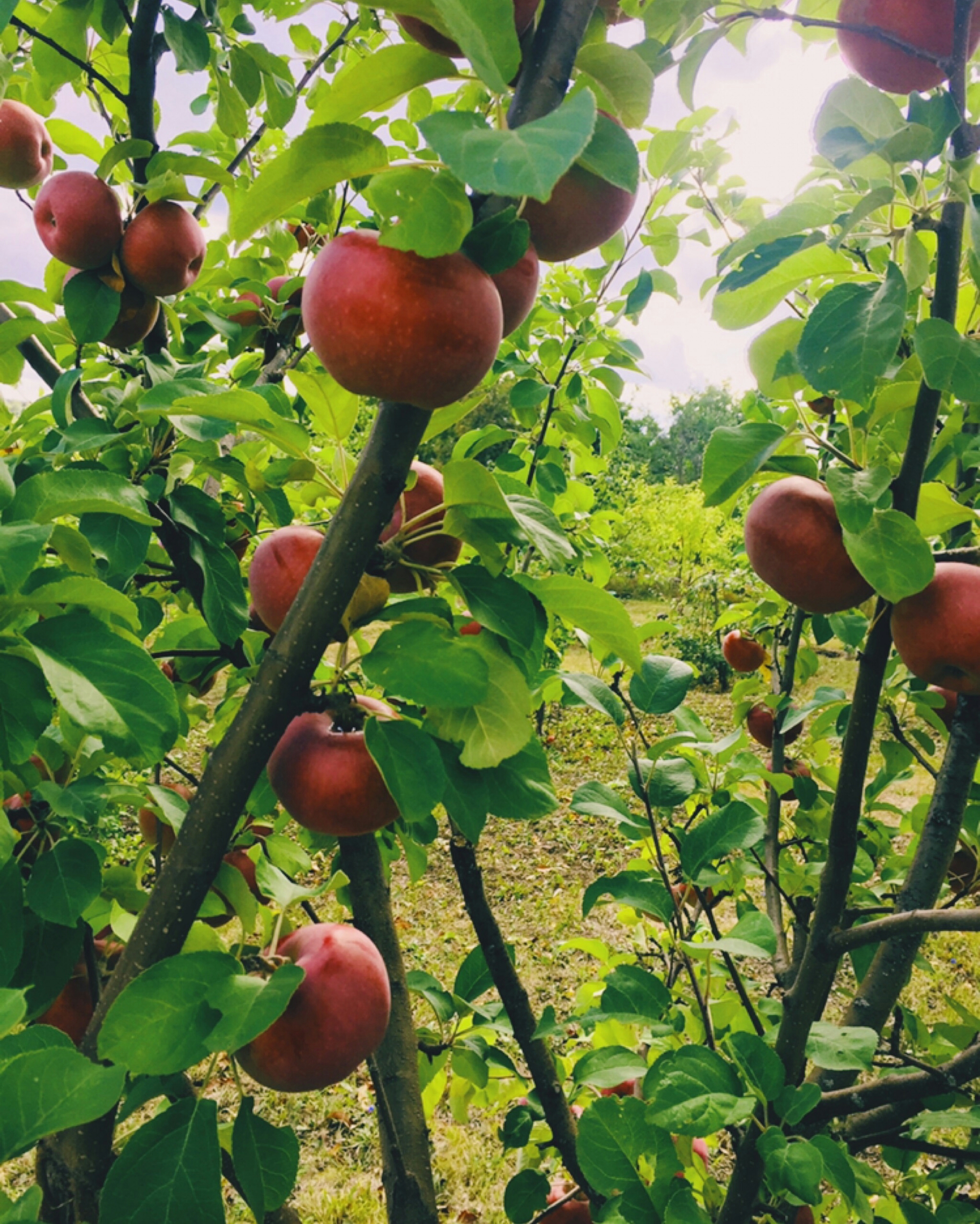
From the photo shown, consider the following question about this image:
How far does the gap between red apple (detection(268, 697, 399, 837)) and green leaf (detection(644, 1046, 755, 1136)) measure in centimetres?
36

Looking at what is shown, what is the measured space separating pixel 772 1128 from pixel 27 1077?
25.9 inches

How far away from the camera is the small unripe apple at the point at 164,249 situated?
1.21 meters

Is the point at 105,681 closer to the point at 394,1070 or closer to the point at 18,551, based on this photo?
the point at 18,551

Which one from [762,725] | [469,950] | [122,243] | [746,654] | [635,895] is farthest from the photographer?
[469,950]

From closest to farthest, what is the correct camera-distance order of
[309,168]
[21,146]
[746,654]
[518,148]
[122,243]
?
[518,148]
[309,168]
[122,243]
[21,146]
[746,654]

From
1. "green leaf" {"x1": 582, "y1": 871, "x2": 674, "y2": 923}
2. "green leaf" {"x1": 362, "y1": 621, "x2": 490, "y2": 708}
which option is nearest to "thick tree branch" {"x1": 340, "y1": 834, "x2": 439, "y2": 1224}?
"green leaf" {"x1": 582, "y1": 871, "x2": 674, "y2": 923}

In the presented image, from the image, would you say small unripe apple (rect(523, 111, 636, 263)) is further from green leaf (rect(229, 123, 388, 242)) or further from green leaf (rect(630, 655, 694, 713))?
green leaf (rect(630, 655, 694, 713))

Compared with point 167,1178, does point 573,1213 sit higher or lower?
lower

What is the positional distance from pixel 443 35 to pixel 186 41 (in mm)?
913

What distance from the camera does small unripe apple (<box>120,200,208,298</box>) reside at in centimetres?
121

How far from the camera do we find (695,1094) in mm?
768

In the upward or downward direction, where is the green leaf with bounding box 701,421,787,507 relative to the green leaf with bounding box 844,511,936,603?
upward

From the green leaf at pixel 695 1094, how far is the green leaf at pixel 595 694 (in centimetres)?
37

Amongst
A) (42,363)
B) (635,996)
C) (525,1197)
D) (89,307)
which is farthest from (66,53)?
(525,1197)
